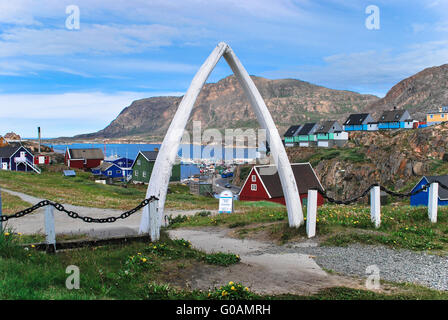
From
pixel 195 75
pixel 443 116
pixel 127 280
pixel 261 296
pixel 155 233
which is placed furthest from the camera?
pixel 443 116

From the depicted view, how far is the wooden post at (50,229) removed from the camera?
28.8 ft

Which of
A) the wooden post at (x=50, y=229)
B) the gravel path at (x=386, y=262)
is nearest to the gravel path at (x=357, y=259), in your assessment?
the gravel path at (x=386, y=262)

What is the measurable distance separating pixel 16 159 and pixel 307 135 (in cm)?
9297

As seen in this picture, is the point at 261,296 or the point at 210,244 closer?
the point at 261,296

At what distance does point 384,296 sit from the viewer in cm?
723

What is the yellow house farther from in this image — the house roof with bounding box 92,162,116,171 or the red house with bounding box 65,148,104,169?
the red house with bounding box 65,148,104,169

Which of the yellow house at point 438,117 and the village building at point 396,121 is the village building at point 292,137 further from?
the yellow house at point 438,117

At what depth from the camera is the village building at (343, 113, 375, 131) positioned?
386ft

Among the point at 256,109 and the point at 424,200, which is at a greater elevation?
the point at 256,109

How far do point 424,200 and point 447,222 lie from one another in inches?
1380
